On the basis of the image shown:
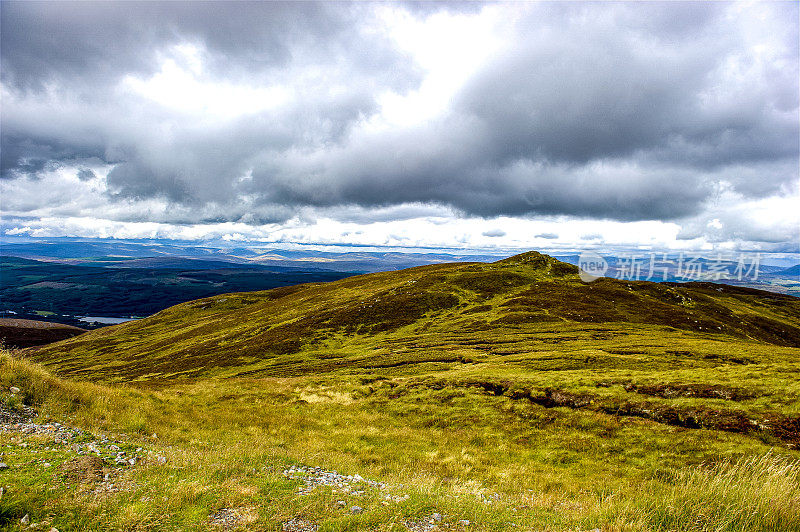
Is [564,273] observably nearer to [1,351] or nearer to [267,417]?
[267,417]

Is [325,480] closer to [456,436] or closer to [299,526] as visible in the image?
[299,526]

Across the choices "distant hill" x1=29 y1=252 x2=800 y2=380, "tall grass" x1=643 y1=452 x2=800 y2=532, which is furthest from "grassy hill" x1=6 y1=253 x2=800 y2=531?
"distant hill" x1=29 y1=252 x2=800 y2=380

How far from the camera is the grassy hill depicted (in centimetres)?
1014

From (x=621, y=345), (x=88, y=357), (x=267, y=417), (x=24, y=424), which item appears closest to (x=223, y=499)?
(x=24, y=424)

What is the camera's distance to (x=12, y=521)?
8.44 m

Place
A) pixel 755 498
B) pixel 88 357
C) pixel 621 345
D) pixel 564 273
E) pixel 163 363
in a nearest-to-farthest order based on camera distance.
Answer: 1. pixel 755 498
2. pixel 621 345
3. pixel 163 363
4. pixel 88 357
5. pixel 564 273

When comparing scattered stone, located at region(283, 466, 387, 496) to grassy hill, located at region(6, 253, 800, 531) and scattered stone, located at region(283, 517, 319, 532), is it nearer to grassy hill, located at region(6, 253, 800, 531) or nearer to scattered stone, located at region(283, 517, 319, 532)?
grassy hill, located at region(6, 253, 800, 531)

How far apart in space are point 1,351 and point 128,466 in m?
15.9

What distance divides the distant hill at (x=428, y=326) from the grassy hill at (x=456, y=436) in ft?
4.00

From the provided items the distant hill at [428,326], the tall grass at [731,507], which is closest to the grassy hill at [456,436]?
the tall grass at [731,507]

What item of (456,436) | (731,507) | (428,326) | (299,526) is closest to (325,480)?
(299,526)

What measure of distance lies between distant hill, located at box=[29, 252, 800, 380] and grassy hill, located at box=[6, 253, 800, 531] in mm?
1219

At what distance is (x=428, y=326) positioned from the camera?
260 feet

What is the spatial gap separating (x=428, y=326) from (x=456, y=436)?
5271 centimetres
